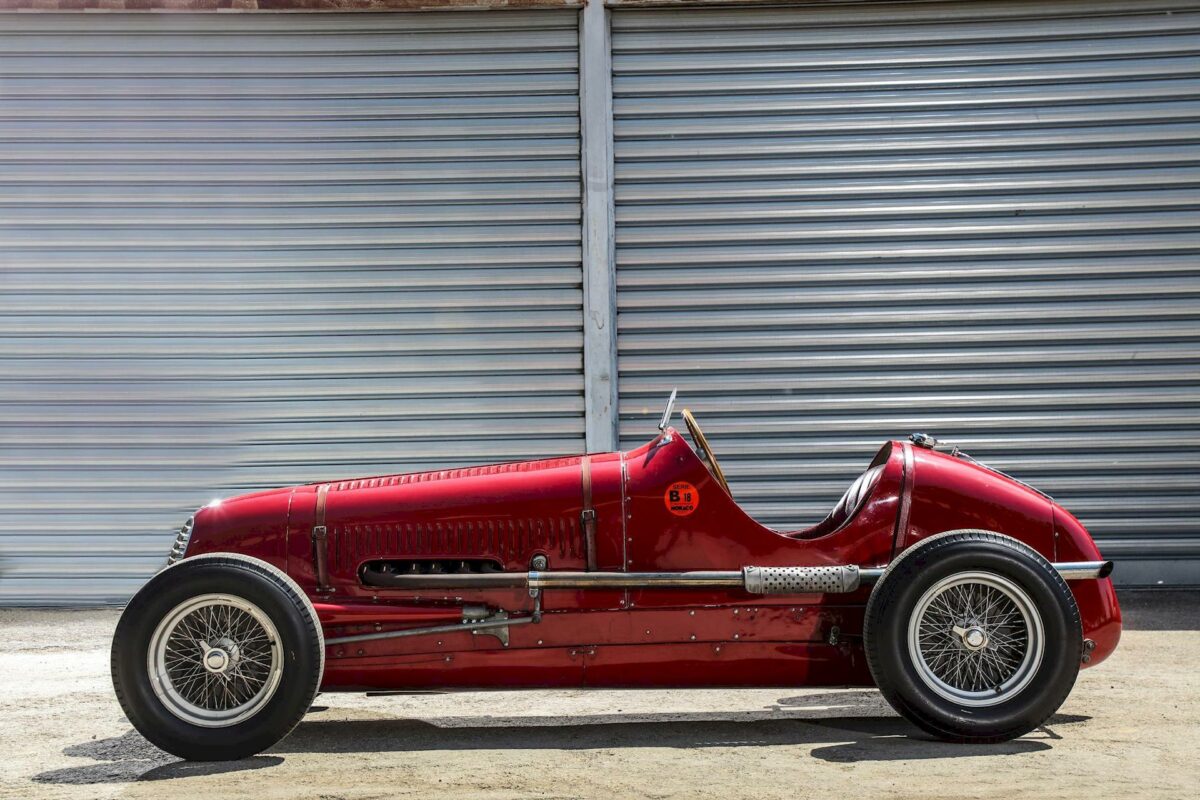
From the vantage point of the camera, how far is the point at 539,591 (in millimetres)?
4934

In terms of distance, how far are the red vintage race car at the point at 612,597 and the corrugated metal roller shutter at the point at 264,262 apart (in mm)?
4368

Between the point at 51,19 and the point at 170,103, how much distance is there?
1141 mm

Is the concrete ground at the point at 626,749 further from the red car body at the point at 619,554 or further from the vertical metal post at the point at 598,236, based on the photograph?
the vertical metal post at the point at 598,236

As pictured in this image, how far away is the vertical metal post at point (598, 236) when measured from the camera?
949 centimetres

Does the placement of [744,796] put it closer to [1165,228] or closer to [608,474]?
[608,474]

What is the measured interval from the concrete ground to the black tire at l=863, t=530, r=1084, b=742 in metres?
0.10

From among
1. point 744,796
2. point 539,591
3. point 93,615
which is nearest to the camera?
point 744,796

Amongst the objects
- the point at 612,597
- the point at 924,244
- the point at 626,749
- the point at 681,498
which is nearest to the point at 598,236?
the point at 924,244

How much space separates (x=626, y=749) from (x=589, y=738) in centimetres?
29

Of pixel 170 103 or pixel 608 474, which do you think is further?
pixel 170 103

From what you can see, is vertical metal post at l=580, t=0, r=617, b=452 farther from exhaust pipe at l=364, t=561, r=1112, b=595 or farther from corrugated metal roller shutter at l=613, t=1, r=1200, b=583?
exhaust pipe at l=364, t=561, r=1112, b=595

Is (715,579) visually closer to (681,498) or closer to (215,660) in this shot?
(681,498)

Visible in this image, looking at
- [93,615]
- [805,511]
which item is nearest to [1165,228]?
[805,511]

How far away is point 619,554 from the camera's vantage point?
5008mm
